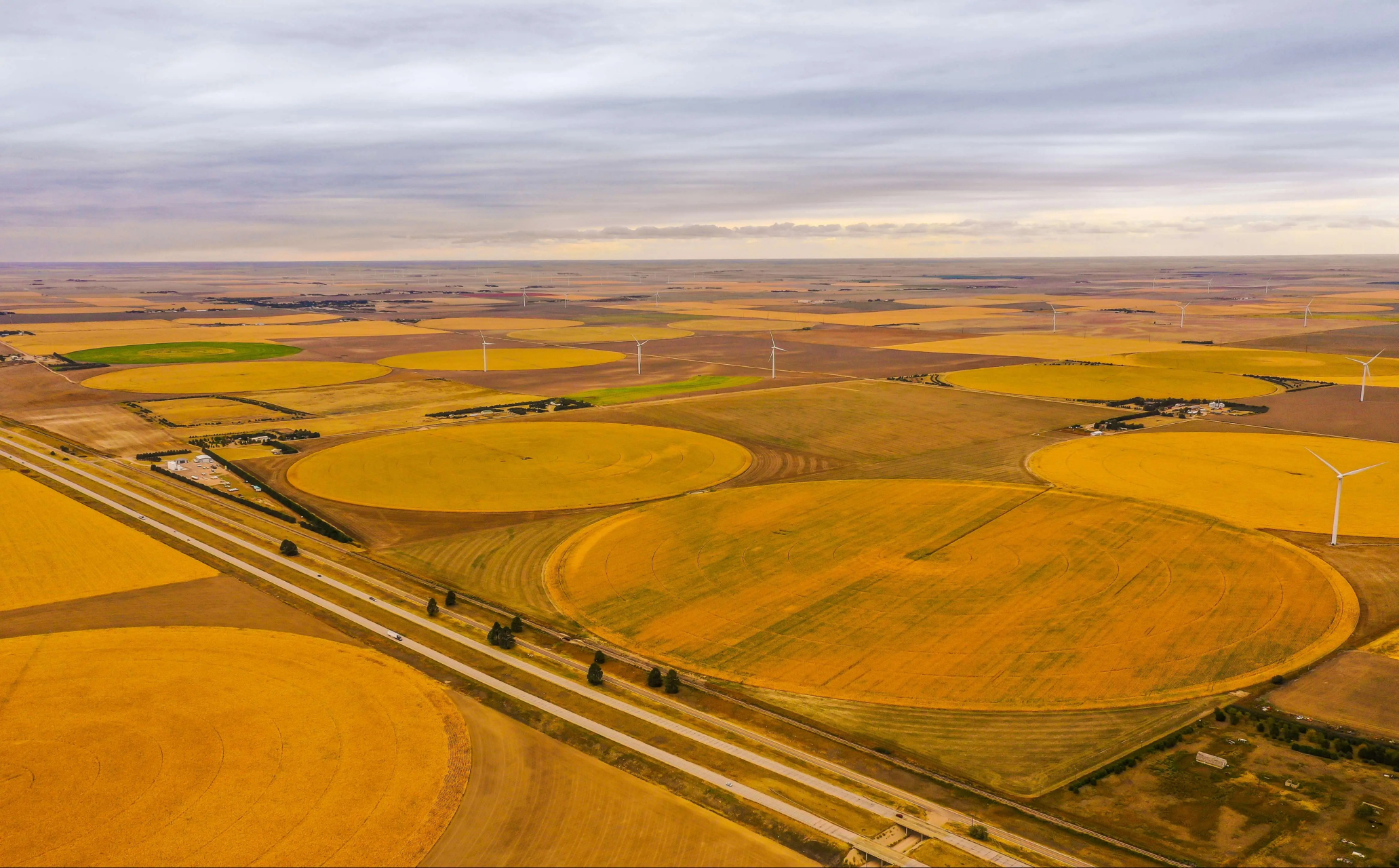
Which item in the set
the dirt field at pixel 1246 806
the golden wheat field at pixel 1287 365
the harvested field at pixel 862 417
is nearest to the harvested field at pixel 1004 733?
the dirt field at pixel 1246 806

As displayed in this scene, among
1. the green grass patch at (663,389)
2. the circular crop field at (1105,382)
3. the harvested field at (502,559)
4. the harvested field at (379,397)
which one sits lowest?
the harvested field at (502,559)

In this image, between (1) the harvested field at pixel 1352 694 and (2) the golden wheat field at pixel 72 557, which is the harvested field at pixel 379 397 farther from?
(1) the harvested field at pixel 1352 694

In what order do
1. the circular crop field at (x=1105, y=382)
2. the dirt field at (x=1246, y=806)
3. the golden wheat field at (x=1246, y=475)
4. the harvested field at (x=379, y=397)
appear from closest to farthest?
the dirt field at (x=1246, y=806)
the golden wheat field at (x=1246, y=475)
the harvested field at (x=379, y=397)
the circular crop field at (x=1105, y=382)

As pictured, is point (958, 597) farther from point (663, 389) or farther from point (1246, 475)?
point (663, 389)

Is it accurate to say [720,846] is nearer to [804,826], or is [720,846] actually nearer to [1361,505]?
[804,826]

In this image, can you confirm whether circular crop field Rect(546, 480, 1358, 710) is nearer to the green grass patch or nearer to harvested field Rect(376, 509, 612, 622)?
harvested field Rect(376, 509, 612, 622)

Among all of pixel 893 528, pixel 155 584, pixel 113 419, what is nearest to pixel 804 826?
pixel 893 528

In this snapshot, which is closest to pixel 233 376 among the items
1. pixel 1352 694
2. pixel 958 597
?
pixel 958 597
